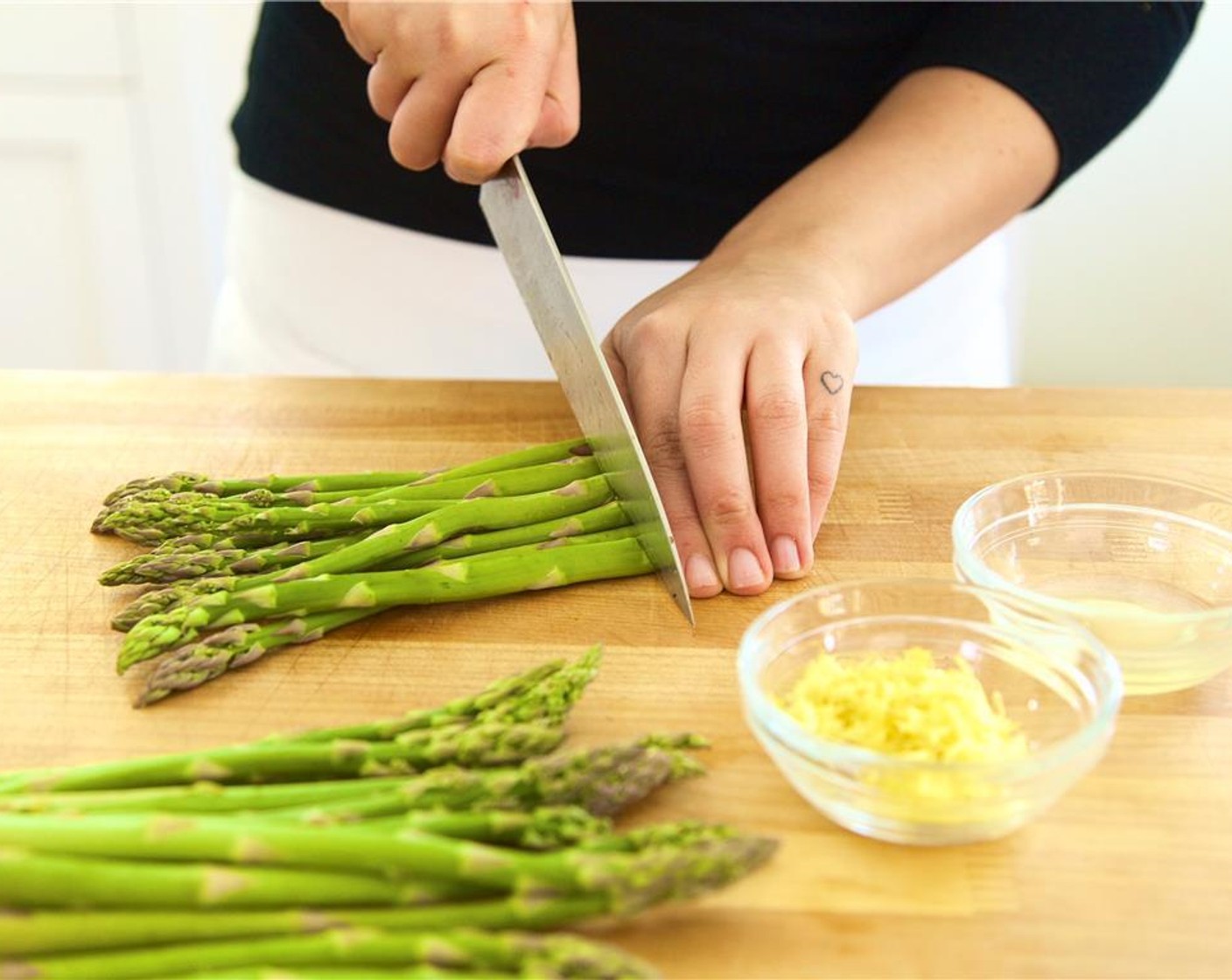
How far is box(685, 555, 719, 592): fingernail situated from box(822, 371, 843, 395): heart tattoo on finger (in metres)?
0.28

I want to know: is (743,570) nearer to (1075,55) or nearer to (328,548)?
(328,548)

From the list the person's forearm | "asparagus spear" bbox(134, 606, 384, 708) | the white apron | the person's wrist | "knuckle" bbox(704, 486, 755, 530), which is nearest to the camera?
"asparagus spear" bbox(134, 606, 384, 708)

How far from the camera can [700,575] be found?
5.11 feet

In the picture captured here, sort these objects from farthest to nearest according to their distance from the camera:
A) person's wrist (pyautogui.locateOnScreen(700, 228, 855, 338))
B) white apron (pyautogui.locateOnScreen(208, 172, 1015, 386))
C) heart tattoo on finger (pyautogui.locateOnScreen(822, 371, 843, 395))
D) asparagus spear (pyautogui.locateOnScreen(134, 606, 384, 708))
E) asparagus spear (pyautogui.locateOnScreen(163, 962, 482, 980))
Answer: white apron (pyautogui.locateOnScreen(208, 172, 1015, 386)), person's wrist (pyautogui.locateOnScreen(700, 228, 855, 338)), heart tattoo on finger (pyautogui.locateOnScreen(822, 371, 843, 395)), asparagus spear (pyautogui.locateOnScreen(134, 606, 384, 708)), asparagus spear (pyautogui.locateOnScreen(163, 962, 482, 980))

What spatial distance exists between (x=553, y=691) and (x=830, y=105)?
1446mm

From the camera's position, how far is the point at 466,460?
1863 mm

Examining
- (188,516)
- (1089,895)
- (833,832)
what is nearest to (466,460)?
(188,516)

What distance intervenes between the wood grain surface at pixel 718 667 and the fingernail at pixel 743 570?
3 centimetres

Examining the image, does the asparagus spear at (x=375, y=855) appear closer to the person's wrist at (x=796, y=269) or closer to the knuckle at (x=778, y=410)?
the knuckle at (x=778, y=410)

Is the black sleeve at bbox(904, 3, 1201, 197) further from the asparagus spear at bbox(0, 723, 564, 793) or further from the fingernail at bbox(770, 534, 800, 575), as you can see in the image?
the asparagus spear at bbox(0, 723, 564, 793)

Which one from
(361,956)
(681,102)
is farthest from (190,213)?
(361,956)

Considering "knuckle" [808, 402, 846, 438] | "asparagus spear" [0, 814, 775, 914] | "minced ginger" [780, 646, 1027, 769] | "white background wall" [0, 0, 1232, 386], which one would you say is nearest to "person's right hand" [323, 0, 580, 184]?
"knuckle" [808, 402, 846, 438]

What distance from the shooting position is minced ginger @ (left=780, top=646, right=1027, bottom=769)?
1.15 m

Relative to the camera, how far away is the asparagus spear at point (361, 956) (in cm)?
95
